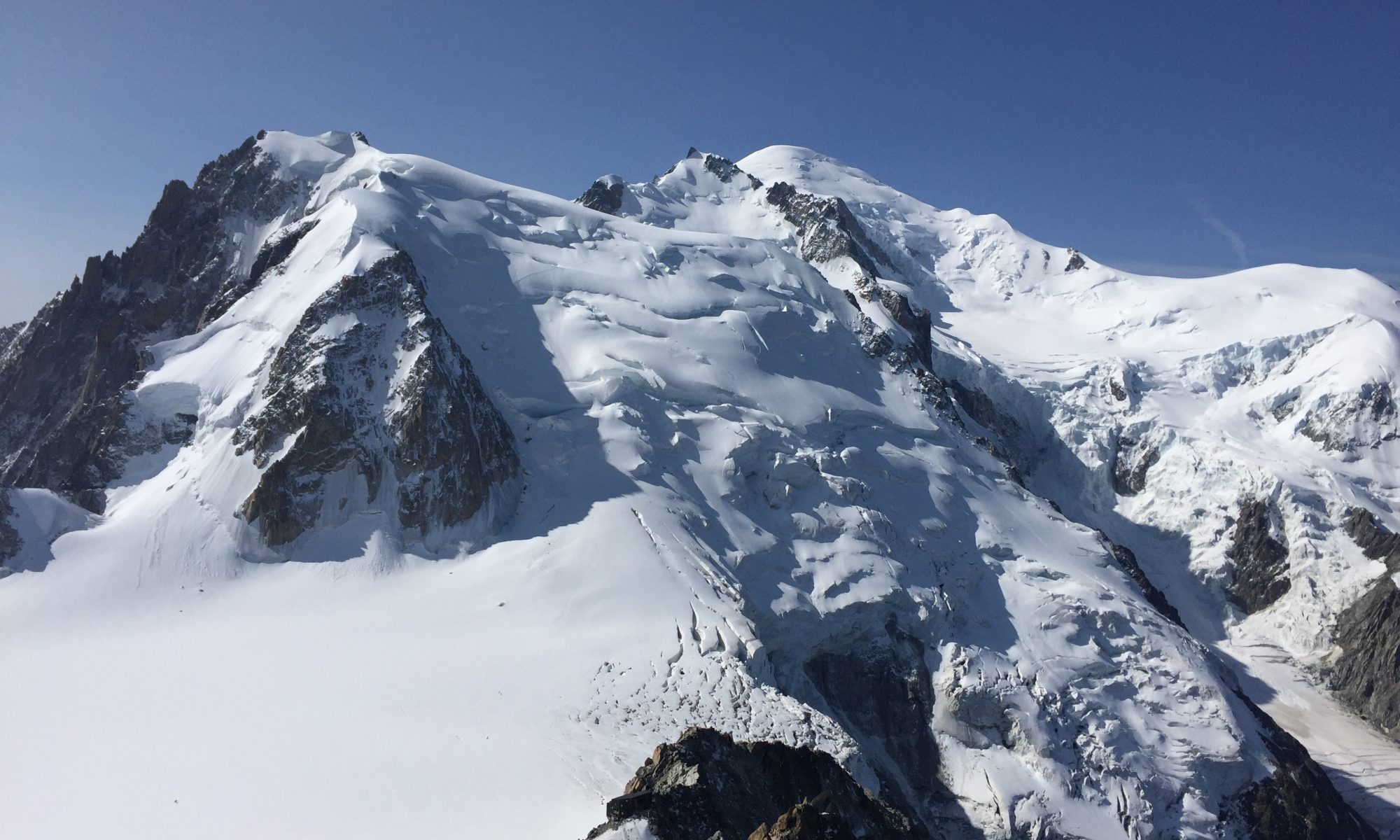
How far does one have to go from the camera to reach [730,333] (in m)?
54.4

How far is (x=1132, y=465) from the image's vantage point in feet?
249

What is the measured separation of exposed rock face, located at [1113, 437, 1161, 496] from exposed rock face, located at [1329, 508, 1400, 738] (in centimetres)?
1748

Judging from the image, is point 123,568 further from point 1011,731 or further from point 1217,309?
point 1217,309

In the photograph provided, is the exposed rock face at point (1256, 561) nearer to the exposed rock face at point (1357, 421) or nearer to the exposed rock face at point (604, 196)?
the exposed rock face at point (1357, 421)

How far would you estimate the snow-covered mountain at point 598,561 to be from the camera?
27.5m

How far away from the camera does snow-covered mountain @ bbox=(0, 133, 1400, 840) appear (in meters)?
27.5

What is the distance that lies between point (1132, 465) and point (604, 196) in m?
54.4

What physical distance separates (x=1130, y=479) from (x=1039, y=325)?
2501 centimetres

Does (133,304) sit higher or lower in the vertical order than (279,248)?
higher

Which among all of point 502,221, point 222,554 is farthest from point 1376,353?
point 222,554

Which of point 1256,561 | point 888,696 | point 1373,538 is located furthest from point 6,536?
point 1373,538

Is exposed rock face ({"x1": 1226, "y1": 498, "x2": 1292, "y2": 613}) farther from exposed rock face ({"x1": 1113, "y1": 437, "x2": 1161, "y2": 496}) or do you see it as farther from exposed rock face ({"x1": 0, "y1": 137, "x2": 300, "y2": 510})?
exposed rock face ({"x1": 0, "y1": 137, "x2": 300, "y2": 510})

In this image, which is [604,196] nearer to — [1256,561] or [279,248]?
[279,248]

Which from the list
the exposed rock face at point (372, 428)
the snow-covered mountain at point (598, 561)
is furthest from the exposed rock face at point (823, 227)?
the exposed rock face at point (372, 428)
